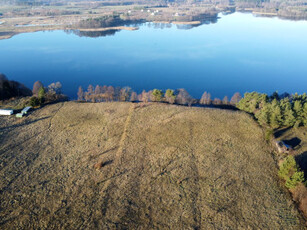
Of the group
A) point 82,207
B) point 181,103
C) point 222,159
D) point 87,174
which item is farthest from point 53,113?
point 222,159

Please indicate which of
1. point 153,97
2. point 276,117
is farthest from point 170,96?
point 276,117

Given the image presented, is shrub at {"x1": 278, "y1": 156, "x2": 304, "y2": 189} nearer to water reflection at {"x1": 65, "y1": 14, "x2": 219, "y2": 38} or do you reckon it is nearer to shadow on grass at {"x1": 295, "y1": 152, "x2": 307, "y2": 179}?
shadow on grass at {"x1": 295, "y1": 152, "x2": 307, "y2": 179}

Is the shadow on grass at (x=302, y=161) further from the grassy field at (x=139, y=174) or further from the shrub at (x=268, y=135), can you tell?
the shrub at (x=268, y=135)

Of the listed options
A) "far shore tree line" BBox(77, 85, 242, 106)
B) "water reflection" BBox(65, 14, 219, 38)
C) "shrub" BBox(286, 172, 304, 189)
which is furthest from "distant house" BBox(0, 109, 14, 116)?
"water reflection" BBox(65, 14, 219, 38)

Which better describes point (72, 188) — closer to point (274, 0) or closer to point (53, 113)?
point (53, 113)

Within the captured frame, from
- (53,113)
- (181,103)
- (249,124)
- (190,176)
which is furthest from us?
(181,103)

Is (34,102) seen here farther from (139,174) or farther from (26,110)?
(139,174)
